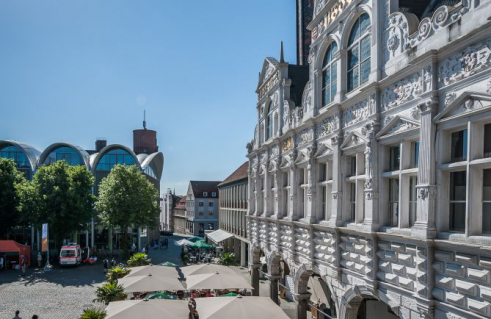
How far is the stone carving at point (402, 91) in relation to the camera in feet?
27.5

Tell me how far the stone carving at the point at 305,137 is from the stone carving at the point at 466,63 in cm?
685

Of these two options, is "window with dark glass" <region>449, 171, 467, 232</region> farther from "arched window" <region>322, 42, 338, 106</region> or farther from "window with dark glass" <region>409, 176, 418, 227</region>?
"arched window" <region>322, 42, 338, 106</region>

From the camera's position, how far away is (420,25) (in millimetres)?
8383

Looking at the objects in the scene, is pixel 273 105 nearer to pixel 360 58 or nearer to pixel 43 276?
pixel 360 58

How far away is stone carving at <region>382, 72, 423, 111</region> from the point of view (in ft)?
27.5

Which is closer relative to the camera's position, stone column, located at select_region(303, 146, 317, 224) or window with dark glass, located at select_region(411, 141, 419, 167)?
window with dark glass, located at select_region(411, 141, 419, 167)

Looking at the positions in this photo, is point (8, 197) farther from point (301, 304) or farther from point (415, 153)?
point (415, 153)

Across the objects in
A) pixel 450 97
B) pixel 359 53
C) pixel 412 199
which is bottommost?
pixel 412 199

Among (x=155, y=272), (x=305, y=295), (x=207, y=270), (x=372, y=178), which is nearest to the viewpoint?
(x=372, y=178)

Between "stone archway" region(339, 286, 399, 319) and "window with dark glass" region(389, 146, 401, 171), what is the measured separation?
10.3 ft

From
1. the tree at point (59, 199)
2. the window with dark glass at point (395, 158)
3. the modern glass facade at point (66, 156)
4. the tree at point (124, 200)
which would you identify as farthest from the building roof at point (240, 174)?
the window with dark glass at point (395, 158)

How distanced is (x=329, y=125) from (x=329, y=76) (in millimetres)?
1813

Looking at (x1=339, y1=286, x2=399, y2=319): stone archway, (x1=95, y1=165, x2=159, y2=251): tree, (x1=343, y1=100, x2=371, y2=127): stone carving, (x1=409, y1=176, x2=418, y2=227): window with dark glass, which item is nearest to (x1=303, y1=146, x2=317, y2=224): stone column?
(x1=343, y1=100, x2=371, y2=127): stone carving

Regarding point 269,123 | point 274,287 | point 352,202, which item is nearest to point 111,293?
point 274,287
